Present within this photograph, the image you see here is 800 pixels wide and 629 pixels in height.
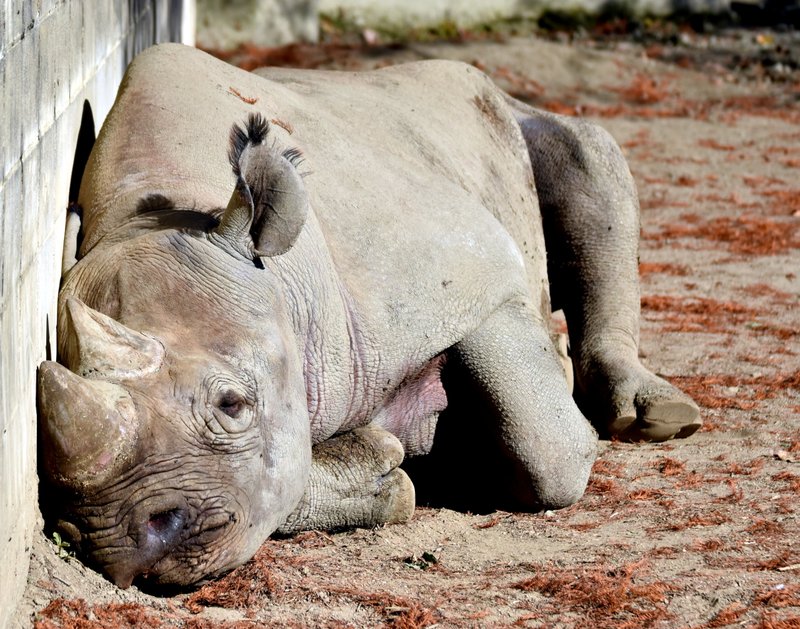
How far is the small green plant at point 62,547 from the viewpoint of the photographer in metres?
3.38

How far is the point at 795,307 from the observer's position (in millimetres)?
7277

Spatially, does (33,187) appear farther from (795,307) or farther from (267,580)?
(795,307)

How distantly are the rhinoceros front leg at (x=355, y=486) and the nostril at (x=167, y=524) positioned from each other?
85cm

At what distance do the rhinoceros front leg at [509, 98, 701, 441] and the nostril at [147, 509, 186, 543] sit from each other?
2801 millimetres

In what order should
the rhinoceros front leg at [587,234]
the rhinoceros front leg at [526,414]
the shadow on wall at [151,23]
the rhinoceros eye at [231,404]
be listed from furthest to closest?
the shadow on wall at [151,23], the rhinoceros front leg at [587,234], the rhinoceros front leg at [526,414], the rhinoceros eye at [231,404]

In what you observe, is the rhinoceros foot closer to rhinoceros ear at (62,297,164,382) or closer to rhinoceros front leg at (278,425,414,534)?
rhinoceros front leg at (278,425,414,534)

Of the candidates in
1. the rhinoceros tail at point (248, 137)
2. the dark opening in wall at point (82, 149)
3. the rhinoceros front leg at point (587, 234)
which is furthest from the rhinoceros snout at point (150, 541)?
the rhinoceros front leg at point (587, 234)

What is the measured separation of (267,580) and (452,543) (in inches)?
30.4

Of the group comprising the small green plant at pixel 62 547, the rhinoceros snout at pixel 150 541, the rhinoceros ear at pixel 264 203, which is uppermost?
the rhinoceros ear at pixel 264 203

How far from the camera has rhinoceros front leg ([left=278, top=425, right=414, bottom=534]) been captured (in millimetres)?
4199

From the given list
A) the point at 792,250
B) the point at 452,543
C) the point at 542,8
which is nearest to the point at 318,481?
the point at 452,543

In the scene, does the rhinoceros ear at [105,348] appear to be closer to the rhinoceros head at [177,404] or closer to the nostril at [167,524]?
the rhinoceros head at [177,404]

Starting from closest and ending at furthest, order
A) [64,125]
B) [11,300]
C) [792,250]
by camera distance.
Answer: [11,300] < [64,125] < [792,250]

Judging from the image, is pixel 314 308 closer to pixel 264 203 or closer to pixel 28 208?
pixel 264 203
